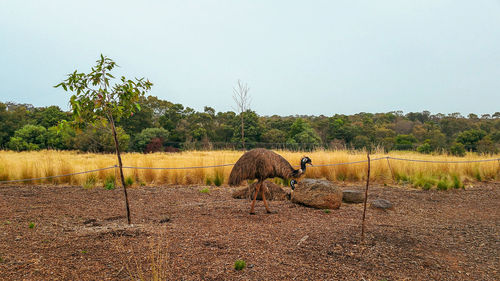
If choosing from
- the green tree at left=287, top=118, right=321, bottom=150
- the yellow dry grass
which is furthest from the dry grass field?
the green tree at left=287, top=118, right=321, bottom=150

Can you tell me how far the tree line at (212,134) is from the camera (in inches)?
864

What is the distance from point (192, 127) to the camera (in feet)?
99.1

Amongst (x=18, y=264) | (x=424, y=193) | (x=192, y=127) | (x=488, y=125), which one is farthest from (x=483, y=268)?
(x=488, y=125)

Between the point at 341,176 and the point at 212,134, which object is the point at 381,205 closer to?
the point at 341,176

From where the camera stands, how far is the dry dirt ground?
9.82 feet

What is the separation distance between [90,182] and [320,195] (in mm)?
6369

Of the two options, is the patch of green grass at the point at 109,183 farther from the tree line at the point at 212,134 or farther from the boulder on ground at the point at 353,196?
the tree line at the point at 212,134

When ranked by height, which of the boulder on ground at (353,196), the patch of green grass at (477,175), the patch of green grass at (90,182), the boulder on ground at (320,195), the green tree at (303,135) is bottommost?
the patch of green grass at (477,175)

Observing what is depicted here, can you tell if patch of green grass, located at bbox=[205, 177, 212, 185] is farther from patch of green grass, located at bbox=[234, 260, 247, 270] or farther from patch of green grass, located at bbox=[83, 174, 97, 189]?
patch of green grass, located at bbox=[234, 260, 247, 270]

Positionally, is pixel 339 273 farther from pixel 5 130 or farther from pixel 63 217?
pixel 5 130

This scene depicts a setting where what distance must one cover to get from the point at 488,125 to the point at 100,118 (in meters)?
33.7

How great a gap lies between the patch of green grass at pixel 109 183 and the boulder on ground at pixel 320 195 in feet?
16.6

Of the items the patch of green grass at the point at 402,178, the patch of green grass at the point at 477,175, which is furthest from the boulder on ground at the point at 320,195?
the patch of green grass at the point at 477,175

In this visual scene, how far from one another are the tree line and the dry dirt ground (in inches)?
548
